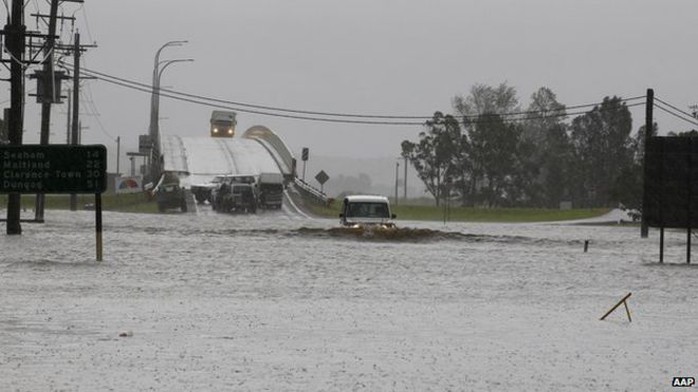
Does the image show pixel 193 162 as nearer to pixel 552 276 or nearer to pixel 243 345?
pixel 552 276

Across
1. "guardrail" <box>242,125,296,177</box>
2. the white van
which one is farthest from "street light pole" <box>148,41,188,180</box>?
the white van

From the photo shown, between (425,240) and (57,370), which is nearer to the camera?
(57,370)

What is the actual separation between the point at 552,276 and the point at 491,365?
15279 millimetres

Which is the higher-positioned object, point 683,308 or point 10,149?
point 10,149

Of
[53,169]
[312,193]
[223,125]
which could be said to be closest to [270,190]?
[312,193]

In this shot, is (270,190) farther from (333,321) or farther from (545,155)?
(545,155)

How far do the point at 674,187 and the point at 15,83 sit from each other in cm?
2180

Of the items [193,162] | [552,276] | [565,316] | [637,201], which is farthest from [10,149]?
[193,162]

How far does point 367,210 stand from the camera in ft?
156

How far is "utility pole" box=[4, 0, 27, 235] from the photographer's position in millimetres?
39281

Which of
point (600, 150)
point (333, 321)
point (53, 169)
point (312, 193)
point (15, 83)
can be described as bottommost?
point (333, 321)

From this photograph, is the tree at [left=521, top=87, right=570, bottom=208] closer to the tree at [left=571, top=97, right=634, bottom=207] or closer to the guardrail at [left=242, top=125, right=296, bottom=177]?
the tree at [left=571, top=97, right=634, bottom=207]

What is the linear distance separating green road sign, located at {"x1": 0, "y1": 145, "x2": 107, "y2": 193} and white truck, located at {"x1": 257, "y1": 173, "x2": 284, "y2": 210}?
150 feet

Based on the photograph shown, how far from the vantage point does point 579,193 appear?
443 feet
